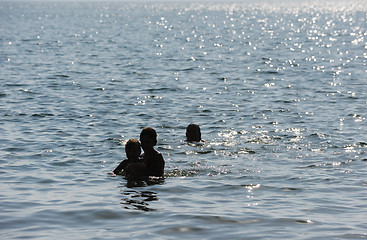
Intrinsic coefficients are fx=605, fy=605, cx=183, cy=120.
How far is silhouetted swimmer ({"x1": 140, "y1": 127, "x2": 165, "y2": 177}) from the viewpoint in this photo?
44.0ft

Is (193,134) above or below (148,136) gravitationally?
below

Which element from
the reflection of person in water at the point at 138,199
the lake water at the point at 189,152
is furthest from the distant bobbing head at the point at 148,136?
the reflection of person in water at the point at 138,199

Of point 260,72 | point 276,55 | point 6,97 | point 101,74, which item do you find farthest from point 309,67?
point 6,97

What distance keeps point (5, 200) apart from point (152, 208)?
3070 mm

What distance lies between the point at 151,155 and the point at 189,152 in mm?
3540

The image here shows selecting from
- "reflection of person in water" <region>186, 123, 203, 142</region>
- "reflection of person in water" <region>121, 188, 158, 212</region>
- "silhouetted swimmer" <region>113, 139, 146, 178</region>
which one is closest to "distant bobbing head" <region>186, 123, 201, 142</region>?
"reflection of person in water" <region>186, 123, 203, 142</region>

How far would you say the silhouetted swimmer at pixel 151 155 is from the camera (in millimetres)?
13406

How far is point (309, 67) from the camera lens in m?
39.8

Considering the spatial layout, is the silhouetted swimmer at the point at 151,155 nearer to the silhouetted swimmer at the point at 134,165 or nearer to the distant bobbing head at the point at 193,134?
the silhouetted swimmer at the point at 134,165

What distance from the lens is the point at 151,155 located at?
1377 cm

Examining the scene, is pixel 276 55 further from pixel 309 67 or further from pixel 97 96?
pixel 97 96

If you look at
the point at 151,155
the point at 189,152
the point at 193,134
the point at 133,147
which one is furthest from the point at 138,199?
the point at 193,134

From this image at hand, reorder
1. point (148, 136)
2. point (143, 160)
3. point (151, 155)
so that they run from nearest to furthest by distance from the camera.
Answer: point (148, 136) < point (151, 155) < point (143, 160)

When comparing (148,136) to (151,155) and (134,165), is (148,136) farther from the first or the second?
(134,165)
